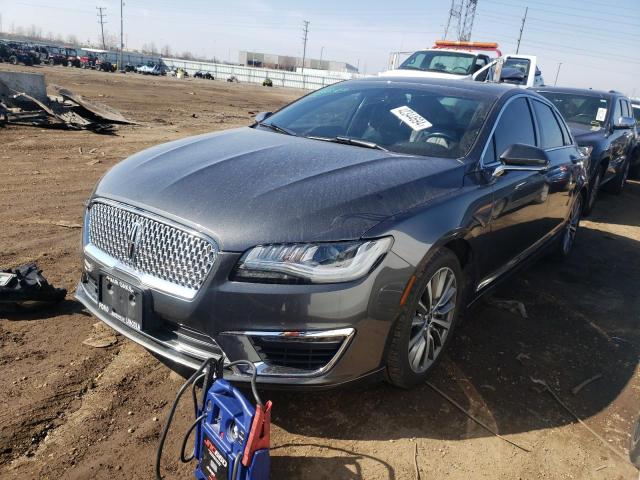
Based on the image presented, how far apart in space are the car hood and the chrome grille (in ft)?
0.21

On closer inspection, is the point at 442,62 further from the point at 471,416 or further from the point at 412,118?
the point at 471,416

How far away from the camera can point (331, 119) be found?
3824 millimetres

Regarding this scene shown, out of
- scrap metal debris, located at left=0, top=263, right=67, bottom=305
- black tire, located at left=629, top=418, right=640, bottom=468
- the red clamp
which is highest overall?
the red clamp

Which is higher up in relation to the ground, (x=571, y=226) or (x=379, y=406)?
(x=571, y=226)

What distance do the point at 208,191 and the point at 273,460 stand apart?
50.3 inches

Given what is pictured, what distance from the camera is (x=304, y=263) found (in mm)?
2207

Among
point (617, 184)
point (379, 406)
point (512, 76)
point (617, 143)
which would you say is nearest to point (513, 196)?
point (379, 406)

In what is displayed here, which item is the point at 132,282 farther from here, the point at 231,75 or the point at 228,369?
the point at 231,75

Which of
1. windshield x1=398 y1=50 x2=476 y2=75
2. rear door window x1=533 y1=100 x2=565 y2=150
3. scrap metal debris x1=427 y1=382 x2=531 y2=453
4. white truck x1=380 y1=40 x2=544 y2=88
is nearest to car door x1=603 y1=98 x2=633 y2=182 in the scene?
white truck x1=380 y1=40 x2=544 y2=88

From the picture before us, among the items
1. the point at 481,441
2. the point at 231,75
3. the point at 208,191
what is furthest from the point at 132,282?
the point at 231,75

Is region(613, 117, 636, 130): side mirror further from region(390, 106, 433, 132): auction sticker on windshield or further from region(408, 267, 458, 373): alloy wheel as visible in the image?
region(408, 267, 458, 373): alloy wheel

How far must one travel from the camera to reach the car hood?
2270mm

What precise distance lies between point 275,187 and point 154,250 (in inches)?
25.2

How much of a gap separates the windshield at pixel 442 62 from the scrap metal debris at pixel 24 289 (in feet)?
34.5
